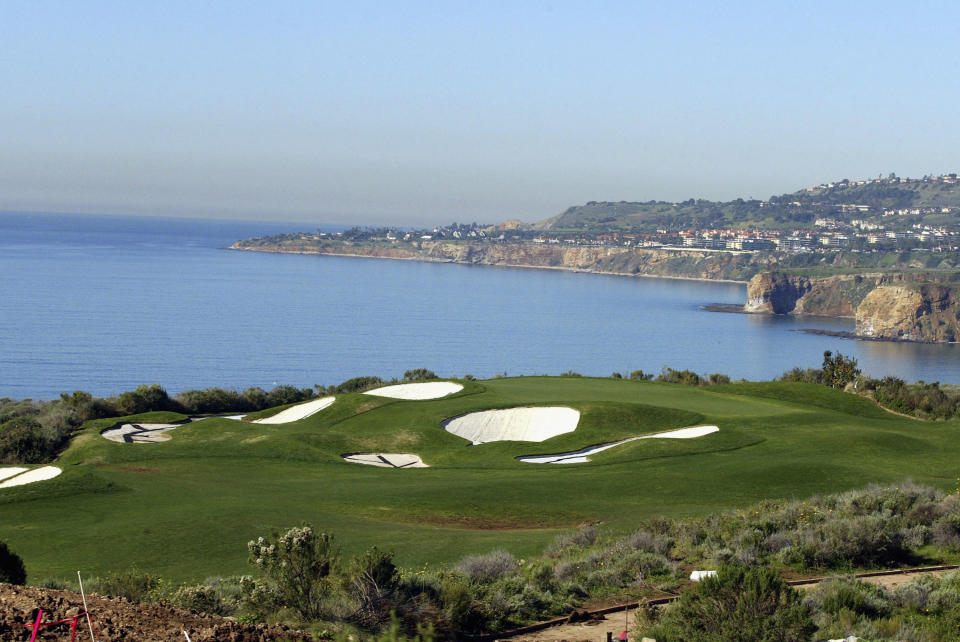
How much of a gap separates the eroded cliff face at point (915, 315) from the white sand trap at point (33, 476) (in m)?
122

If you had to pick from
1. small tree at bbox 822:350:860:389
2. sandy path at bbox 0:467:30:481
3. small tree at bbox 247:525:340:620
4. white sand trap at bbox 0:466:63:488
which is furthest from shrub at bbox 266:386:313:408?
small tree at bbox 247:525:340:620

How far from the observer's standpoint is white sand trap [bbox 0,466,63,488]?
984 inches

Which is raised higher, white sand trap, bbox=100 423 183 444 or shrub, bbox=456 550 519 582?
shrub, bbox=456 550 519 582

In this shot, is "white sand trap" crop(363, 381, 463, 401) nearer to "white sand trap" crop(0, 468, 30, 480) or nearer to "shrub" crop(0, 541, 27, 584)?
"white sand trap" crop(0, 468, 30, 480)

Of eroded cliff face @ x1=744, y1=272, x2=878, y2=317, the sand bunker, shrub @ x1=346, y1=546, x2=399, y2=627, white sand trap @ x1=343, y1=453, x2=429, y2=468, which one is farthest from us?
eroded cliff face @ x1=744, y1=272, x2=878, y2=317

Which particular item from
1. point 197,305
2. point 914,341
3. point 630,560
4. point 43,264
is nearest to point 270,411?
point 630,560

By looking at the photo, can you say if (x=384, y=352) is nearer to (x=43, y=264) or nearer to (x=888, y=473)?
(x=888, y=473)

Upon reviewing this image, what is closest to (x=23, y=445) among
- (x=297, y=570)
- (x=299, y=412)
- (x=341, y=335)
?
(x=299, y=412)

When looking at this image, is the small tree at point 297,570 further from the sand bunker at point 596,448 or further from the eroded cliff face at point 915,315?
the eroded cliff face at point 915,315

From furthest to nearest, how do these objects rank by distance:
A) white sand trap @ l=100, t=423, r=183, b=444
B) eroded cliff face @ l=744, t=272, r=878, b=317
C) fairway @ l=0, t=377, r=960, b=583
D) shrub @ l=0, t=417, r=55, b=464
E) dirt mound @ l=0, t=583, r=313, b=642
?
eroded cliff face @ l=744, t=272, r=878, b=317, white sand trap @ l=100, t=423, r=183, b=444, shrub @ l=0, t=417, r=55, b=464, fairway @ l=0, t=377, r=960, b=583, dirt mound @ l=0, t=583, r=313, b=642

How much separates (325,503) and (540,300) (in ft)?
459

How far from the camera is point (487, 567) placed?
1497 cm

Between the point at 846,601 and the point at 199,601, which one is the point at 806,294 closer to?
the point at 846,601

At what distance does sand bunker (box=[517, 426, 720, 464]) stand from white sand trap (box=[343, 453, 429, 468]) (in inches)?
134
